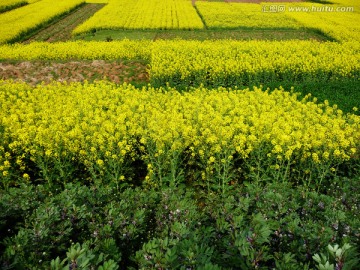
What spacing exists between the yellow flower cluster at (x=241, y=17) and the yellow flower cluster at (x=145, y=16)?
1.72 m

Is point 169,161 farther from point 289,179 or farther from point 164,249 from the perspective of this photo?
point 164,249

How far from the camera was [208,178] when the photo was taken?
26.0ft

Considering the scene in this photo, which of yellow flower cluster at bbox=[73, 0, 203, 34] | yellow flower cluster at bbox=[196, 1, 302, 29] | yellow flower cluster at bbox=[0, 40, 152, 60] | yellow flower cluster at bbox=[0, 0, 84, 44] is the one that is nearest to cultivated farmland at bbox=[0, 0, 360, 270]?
yellow flower cluster at bbox=[0, 40, 152, 60]

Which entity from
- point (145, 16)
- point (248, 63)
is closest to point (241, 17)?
point (145, 16)

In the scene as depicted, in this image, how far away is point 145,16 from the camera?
1602 inches

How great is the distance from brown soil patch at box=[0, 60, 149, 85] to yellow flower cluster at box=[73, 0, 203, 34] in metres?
15.6

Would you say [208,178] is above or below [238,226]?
below

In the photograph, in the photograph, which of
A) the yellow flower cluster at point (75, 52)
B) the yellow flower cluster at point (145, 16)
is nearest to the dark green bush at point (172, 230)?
the yellow flower cluster at point (75, 52)

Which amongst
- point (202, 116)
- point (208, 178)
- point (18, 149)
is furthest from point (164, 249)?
point (18, 149)

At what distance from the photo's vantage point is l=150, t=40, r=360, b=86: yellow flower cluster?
16922 mm

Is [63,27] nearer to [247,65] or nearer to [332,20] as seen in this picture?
[247,65]

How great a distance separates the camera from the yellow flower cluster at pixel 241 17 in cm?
3600

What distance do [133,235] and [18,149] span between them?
597 cm

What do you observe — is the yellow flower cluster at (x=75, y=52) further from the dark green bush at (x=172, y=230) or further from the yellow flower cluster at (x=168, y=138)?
the dark green bush at (x=172, y=230)
